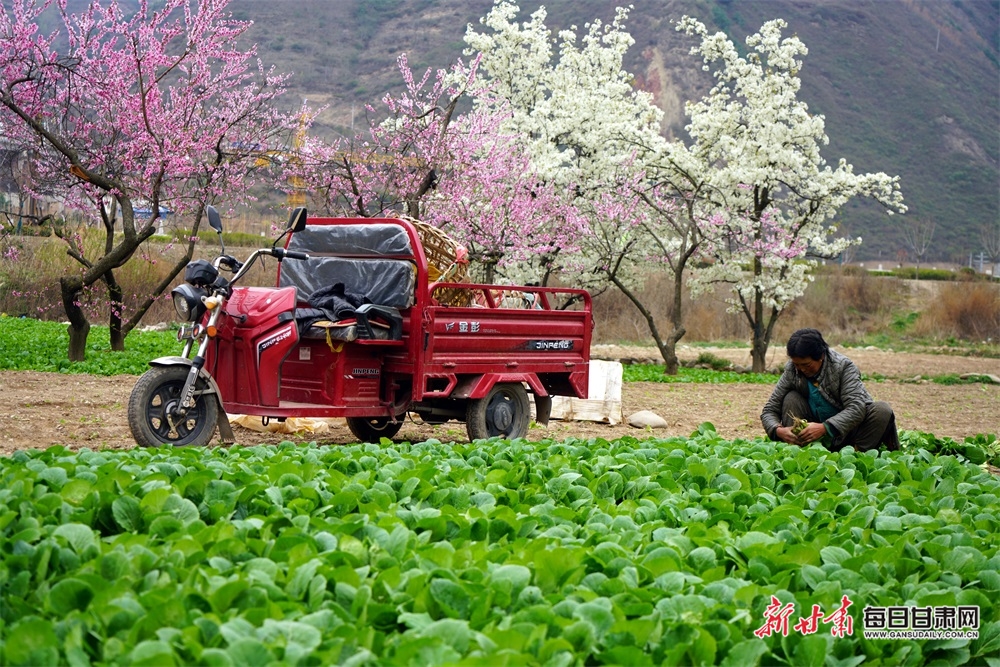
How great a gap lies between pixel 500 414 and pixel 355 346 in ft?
5.52

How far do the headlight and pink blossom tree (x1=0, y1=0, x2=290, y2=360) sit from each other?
7416 millimetres

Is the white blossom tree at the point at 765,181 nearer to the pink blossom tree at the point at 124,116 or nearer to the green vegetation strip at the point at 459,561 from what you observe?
the pink blossom tree at the point at 124,116

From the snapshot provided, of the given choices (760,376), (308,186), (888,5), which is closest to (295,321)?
(308,186)

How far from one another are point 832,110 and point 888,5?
2811 cm

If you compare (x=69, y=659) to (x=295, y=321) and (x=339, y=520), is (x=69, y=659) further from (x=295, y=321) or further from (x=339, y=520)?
(x=295, y=321)

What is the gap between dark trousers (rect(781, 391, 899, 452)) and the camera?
7.80m

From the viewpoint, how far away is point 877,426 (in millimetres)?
7801

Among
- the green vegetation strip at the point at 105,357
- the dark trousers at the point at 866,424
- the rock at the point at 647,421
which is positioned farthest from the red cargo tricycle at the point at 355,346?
the green vegetation strip at the point at 105,357

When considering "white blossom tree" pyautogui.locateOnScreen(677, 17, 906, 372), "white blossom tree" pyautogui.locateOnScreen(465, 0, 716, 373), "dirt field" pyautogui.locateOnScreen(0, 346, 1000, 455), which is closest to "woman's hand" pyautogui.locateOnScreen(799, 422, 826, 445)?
"dirt field" pyautogui.locateOnScreen(0, 346, 1000, 455)

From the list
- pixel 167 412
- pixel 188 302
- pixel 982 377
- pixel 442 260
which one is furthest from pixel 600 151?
pixel 167 412

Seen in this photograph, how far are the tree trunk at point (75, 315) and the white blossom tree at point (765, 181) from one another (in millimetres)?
12691

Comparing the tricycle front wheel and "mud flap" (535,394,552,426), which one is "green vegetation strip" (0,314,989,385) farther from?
the tricycle front wheel

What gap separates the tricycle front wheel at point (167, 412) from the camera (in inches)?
290

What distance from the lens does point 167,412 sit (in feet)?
24.7
